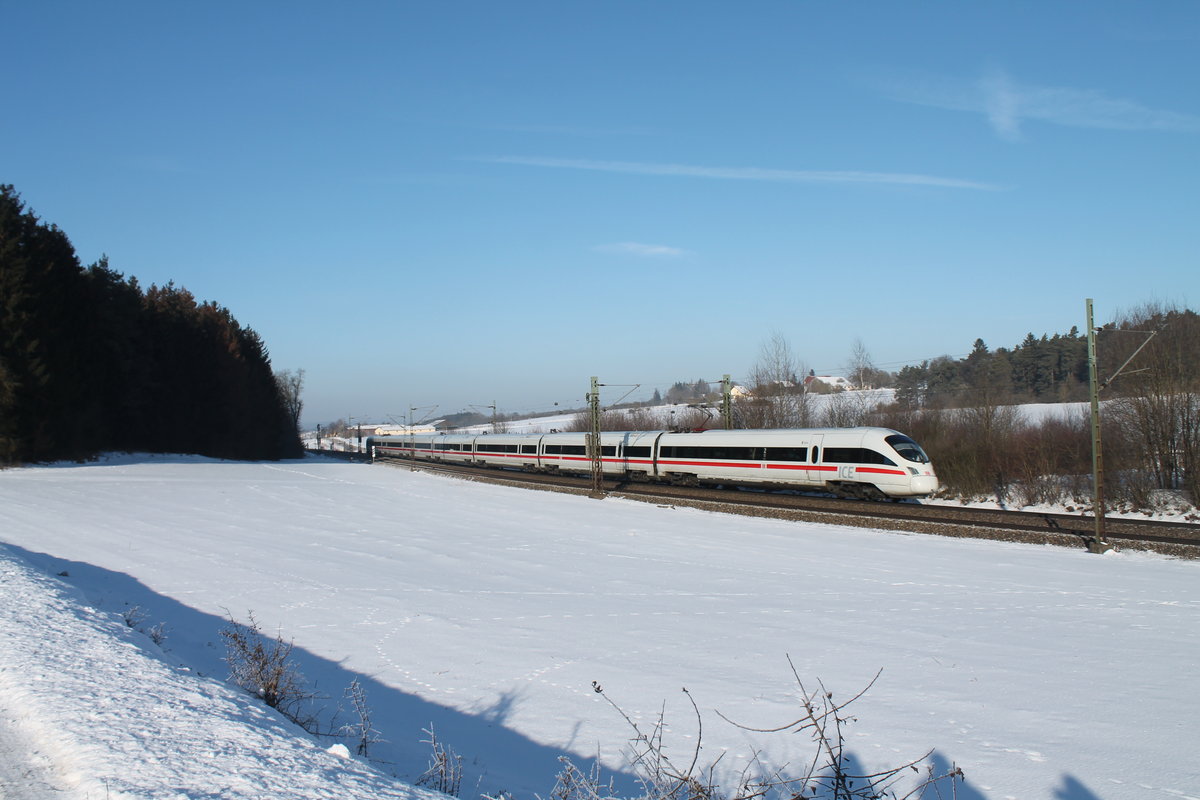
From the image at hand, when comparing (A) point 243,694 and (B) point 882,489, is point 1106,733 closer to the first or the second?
(A) point 243,694

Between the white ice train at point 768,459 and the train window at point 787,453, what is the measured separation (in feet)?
0.12

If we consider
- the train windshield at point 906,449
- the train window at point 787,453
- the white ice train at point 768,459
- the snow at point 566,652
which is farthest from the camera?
the train window at point 787,453

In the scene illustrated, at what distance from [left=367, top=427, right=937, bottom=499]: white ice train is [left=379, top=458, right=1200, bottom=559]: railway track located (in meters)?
0.83

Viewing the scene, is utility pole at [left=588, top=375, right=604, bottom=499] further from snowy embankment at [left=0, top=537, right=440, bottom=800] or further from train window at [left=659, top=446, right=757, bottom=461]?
snowy embankment at [left=0, top=537, right=440, bottom=800]

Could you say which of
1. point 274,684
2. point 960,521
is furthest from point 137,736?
point 960,521

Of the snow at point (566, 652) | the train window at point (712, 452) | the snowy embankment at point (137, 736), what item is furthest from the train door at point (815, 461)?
the snowy embankment at point (137, 736)

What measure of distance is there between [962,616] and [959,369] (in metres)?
74.5

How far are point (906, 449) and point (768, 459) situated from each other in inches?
206

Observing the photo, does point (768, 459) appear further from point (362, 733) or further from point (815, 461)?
point (362, 733)

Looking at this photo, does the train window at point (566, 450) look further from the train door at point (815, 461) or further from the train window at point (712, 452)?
the train door at point (815, 461)

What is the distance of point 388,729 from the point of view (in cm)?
691

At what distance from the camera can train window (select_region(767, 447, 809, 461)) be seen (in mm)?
26750

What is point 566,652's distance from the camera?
9.62 metres

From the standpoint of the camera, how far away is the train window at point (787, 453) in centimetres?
2675
